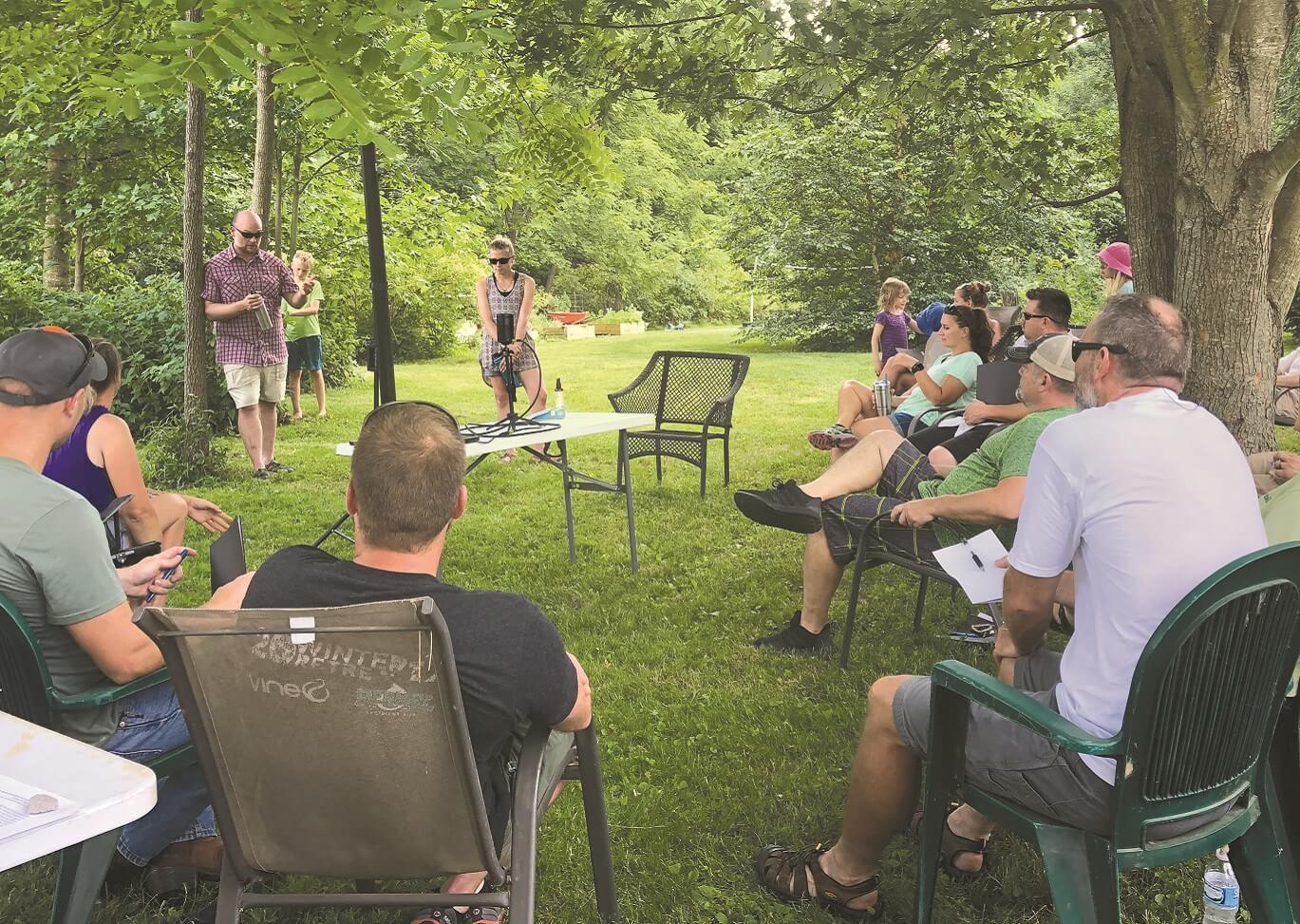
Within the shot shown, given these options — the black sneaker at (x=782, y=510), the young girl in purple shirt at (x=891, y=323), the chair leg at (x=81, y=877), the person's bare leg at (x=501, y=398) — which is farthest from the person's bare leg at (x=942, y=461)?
the young girl in purple shirt at (x=891, y=323)

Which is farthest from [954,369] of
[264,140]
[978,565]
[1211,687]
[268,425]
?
[264,140]

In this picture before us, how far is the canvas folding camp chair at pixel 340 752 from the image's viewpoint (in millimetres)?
1678

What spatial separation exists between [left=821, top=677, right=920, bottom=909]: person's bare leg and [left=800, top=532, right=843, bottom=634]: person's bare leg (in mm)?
1809

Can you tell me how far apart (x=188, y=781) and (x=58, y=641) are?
0.50 metres

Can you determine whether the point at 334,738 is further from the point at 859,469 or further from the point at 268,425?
the point at 268,425

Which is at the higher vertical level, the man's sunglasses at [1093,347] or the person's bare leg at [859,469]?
the man's sunglasses at [1093,347]

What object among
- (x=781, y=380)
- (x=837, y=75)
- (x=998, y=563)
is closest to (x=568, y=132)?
(x=837, y=75)

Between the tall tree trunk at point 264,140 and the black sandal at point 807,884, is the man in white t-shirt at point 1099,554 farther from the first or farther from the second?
the tall tree trunk at point 264,140

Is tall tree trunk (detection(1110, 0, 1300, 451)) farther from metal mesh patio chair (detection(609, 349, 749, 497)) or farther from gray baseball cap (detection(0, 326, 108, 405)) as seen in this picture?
gray baseball cap (detection(0, 326, 108, 405))

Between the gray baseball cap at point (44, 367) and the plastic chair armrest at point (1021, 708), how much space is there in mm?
2011

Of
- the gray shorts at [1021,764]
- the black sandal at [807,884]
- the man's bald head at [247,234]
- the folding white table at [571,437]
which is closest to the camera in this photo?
the gray shorts at [1021,764]

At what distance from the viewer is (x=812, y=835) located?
9.52 ft

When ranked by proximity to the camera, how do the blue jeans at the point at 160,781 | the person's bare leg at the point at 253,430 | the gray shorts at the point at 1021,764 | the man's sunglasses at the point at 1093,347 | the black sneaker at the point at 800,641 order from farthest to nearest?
the person's bare leg at the point at 253,430, the black sneaker at the point at 800,641, the blue jeans at the point at 160,781, the man's sunglasses at the point at 1093,347, the gray shorts at the point at 1021,764

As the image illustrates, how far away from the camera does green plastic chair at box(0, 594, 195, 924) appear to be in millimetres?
2020
